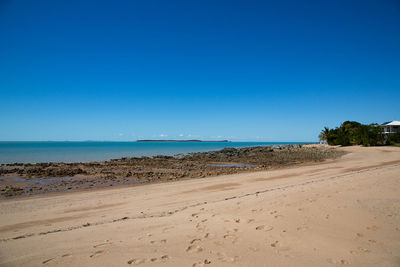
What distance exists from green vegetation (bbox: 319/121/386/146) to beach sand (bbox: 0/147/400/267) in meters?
50.2

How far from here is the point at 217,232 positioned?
5141 millimetres

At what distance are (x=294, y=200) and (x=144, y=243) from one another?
5.26m

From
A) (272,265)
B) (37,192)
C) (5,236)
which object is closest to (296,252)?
(272,265)

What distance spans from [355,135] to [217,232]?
6056cm

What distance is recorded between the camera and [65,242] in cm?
487

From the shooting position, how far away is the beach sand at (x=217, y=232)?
13.1 ft

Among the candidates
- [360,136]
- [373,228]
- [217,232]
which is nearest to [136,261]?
[217,232]

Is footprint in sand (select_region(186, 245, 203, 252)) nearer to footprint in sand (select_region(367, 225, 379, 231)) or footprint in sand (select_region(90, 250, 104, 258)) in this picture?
footprint in sand (select_region(90, 250, 104, 258))

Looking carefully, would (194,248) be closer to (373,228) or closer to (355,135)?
(373,228)

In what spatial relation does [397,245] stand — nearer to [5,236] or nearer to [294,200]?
[294,200]

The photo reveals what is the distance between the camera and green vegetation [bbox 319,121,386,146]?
48750 millimetres

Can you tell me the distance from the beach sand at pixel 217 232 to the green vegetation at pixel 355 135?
50.2 meters

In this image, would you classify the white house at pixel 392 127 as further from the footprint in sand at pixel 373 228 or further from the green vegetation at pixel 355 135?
the footprint in sand at pixel 373 228

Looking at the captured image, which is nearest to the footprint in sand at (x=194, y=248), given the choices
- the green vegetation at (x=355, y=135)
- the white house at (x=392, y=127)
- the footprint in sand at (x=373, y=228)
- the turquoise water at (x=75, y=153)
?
the footprint in sand at (x=373, y=228)
